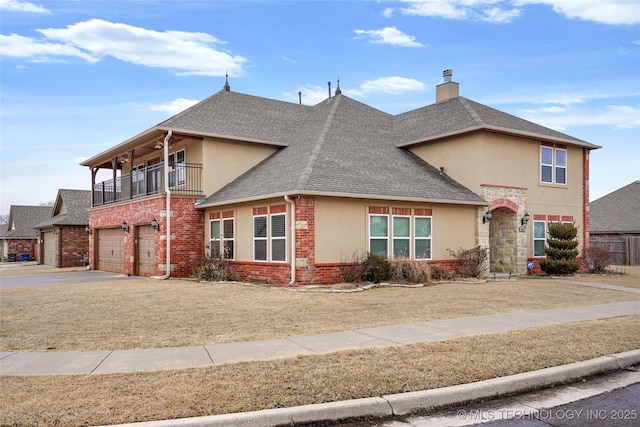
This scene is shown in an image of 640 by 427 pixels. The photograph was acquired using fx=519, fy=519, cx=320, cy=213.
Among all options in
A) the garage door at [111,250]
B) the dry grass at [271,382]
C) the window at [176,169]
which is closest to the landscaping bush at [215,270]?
the window at [176,169]

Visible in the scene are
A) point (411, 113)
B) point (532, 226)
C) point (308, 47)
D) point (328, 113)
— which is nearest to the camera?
point (308, 47)

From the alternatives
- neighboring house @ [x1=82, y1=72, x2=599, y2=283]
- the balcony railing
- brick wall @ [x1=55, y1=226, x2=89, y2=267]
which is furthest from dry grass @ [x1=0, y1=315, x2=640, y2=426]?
brick wall @ [x1=55, y1=226, x2=89, y2=267]

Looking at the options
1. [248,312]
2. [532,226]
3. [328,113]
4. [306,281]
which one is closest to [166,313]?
[248,312]

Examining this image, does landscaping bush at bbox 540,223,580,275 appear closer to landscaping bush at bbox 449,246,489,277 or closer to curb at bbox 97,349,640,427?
landscaping bush at bbox 449,246,489,277

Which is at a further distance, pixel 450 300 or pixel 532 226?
pixel 532 226

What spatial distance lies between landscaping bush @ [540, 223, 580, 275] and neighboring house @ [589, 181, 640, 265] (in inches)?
489

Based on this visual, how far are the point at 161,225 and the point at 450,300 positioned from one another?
40.5ft

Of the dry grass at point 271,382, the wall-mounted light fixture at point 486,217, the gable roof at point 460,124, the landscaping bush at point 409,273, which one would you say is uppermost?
the gable roof at point 460,124

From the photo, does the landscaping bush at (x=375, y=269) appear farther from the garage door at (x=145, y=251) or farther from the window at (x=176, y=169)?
the garage door at (x=145, y=251)

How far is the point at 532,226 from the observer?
22.2 m

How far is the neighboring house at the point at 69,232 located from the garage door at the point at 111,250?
14.4ft

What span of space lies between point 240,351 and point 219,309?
440 cm

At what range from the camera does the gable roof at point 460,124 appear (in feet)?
68.6

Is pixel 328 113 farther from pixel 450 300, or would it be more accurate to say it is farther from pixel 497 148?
pixel 450 300
